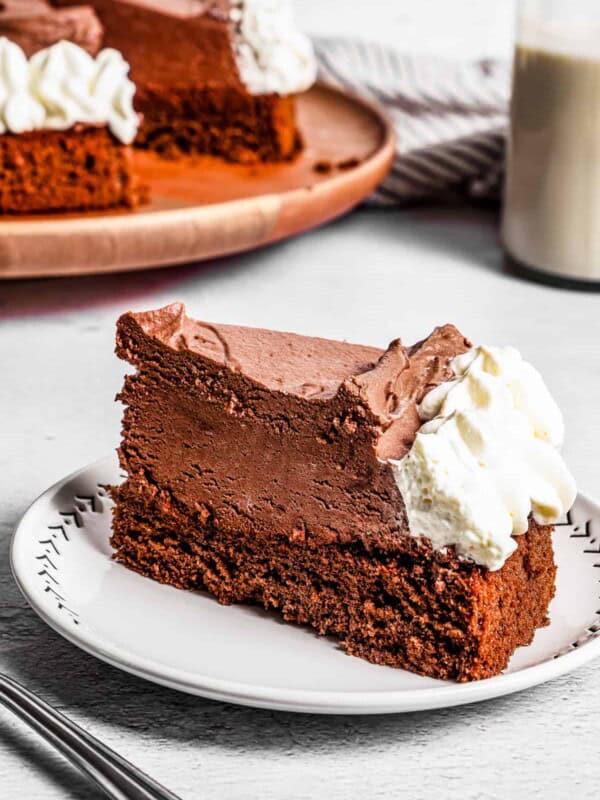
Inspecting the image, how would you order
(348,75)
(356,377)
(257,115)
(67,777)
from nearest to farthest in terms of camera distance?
(67,777) < (356,377) < (257,115) < (348,75)

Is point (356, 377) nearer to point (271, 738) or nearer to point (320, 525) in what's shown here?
point (320, 525)

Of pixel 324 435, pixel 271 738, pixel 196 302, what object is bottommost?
pixel 196 302

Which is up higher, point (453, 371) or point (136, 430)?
point (453, 371)

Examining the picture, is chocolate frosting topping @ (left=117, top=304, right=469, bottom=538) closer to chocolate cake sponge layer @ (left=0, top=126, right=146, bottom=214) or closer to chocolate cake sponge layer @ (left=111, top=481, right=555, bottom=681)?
chocolate cake sponge layer @ (left=111, top=481, right=555, bottom=681)

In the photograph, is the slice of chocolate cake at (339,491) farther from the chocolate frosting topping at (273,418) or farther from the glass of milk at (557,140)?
the glass of milk at (557,140)

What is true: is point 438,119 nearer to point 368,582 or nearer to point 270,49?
point 270,49

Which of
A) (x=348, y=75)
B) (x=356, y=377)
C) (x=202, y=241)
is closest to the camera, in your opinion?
(x=356, y=377)

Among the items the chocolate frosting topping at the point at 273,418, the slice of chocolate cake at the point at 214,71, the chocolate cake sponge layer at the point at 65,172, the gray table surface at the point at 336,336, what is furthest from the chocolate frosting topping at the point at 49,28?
the chocolate frosting topping at the point at 273,418

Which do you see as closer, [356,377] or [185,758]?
[185,758]

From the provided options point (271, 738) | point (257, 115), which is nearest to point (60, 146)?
point (257, 115)
